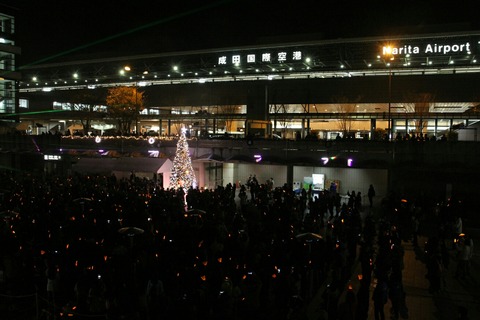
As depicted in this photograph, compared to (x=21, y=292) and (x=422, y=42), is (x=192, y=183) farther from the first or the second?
(x=422, y=42)

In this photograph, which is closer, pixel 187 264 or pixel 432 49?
pixel 187 264

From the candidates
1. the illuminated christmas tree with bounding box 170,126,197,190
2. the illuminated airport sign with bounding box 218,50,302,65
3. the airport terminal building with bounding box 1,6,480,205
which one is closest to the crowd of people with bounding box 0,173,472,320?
the illuminated christmas tree with bounding box 170,126,197,190

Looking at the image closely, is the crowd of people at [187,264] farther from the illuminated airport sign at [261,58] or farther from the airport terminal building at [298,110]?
the illuminated airport sign at [261,58]

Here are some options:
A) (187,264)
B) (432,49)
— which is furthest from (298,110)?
(187,264)

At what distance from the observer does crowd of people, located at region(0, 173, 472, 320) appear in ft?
26.3

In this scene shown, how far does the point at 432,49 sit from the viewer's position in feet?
101

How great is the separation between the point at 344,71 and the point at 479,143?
640 inches

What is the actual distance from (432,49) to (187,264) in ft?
92.3

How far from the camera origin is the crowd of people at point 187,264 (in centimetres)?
801

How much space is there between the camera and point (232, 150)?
1048 inches

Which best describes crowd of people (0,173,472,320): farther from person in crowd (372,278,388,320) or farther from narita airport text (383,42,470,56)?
narita airport text (383,42,470,56)

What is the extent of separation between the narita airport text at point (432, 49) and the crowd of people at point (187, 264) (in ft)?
70.4

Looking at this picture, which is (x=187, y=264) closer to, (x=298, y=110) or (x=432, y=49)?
(x=432, y=49)

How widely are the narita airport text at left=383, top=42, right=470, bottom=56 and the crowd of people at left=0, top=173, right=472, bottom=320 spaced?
2147cm
